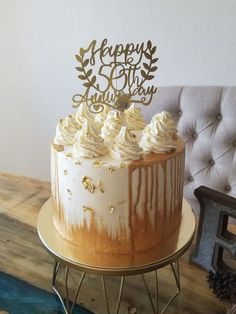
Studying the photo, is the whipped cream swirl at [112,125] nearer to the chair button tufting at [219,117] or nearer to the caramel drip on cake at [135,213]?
the caramel drip on cake at [135,213]

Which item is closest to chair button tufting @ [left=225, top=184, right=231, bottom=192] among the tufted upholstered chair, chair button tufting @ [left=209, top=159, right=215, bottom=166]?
the tufted upholstered chair

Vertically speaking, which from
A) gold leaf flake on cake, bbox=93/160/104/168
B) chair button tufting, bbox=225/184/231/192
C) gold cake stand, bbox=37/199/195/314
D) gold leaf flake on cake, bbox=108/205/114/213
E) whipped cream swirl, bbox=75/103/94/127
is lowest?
chair button tufting, bbox=225/184/231/192

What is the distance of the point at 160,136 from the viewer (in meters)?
0.80

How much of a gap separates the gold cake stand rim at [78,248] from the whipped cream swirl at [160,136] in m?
0.22

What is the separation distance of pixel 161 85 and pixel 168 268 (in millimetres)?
927

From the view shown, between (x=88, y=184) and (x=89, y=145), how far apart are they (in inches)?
3.2

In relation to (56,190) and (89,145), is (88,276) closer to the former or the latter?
(56,190)

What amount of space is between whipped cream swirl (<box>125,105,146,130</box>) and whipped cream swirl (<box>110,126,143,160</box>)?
161 mm

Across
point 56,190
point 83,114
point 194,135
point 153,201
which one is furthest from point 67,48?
point 153,201

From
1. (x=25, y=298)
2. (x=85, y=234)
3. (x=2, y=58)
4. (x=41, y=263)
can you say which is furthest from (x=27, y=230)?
(x=2, y=58)

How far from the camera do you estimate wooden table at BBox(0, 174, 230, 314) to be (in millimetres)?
880

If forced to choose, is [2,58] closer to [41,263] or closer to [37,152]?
[37,152]

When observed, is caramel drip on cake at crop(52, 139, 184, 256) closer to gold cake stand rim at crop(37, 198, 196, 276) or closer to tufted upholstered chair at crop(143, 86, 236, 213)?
gold cake stand rim at crop(37, 198, 196, 276)

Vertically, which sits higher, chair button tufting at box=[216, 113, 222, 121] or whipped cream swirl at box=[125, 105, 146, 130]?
whipped cream swirl at box=[125, 105, 146, 130]
